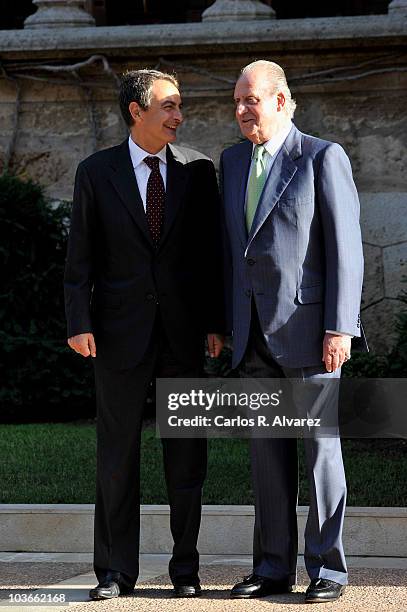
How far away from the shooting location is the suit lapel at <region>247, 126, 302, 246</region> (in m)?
5.29

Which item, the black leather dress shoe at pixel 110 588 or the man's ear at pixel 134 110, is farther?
the man's ear at pixel 134 110

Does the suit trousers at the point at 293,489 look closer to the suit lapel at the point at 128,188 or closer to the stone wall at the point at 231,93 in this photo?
the suit lapel at the point at 128,188

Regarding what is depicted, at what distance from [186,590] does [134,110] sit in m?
1.93

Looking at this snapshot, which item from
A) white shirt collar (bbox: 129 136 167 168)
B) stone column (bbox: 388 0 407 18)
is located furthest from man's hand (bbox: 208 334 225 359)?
stone column (bbox: 388 0 407 18)

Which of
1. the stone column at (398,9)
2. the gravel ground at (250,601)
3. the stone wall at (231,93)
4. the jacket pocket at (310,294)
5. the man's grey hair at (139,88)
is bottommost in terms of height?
the gravel ground at (250,601)

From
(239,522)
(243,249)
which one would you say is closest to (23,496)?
(239,522)

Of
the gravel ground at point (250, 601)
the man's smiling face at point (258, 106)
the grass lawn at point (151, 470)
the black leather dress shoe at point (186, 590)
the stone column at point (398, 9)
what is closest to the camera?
the gravel ground at point (250, 601)

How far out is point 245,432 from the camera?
28.6 feet

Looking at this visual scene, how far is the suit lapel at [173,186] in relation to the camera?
5.46 metres

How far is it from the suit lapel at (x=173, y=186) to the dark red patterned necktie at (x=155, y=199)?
0.03m

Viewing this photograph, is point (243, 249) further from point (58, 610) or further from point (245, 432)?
point (245, 432)

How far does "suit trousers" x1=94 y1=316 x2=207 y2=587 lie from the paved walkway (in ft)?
0.47

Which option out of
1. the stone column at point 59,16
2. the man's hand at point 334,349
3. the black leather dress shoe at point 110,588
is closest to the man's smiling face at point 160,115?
the man's hand at point 334,349

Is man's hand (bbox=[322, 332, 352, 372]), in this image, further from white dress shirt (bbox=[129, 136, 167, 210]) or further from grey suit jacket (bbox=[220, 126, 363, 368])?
white dress shirt (bbox=[129, 136, 167, 210])
